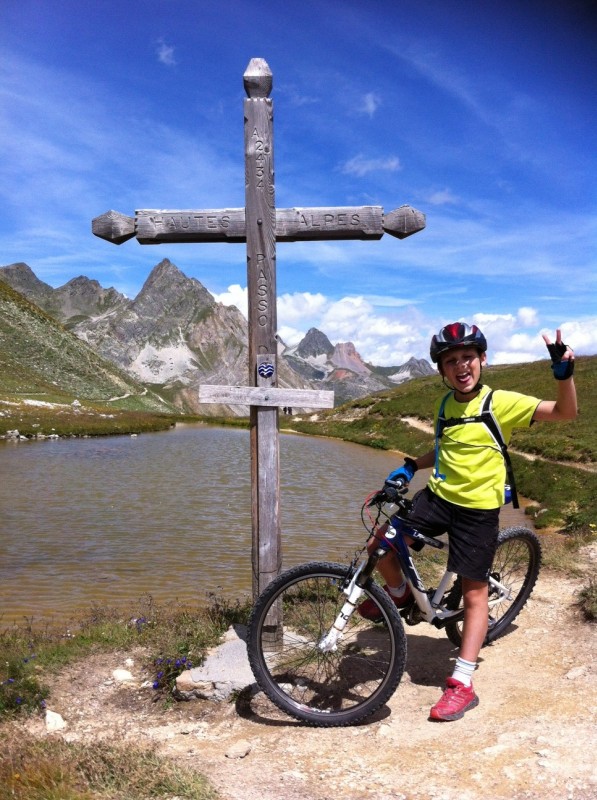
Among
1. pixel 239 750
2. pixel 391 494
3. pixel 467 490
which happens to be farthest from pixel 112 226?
pixel 239 750

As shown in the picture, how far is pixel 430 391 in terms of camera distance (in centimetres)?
5488

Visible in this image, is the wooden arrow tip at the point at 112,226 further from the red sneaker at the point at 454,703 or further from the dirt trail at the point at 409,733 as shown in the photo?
the red sneaker at the point at 454,703

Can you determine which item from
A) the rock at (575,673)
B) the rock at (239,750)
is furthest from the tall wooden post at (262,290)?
the rock at (575,673)

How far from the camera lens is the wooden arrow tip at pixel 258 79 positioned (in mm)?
6012

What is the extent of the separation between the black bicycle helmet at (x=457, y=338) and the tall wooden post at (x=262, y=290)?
5.87 ft

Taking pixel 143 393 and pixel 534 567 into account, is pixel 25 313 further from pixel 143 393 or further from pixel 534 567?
pixel 534 567

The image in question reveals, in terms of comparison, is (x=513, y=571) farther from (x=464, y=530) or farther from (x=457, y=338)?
(x=457, y=338)

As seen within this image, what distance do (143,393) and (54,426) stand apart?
80.5 metres

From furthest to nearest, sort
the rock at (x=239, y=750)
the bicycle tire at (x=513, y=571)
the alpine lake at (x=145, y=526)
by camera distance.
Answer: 1. the alpine lake at (x=145, y=526)
2. the bicycle tire at (x=513, y=571)
3. the rock at (x=239, y=750)

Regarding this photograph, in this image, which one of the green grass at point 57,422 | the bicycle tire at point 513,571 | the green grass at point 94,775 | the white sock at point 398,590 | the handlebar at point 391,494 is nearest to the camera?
the green grass at point 94,775

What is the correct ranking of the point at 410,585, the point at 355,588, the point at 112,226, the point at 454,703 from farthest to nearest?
the point at 112,226, the point at 410,585, the point at 355,588, the point at 454,703

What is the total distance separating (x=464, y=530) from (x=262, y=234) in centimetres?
354

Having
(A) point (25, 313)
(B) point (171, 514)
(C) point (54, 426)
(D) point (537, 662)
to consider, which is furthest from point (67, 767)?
(A) point (25, 313)

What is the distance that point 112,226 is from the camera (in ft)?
20.3
